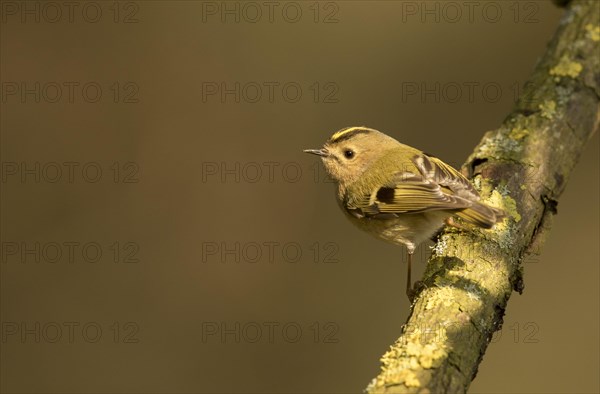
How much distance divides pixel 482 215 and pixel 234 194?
3.45 m

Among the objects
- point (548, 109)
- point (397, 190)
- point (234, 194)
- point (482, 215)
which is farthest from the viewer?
point (234, 194)

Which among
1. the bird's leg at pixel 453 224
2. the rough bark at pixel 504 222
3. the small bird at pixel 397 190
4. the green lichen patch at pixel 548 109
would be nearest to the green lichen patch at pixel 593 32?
the rough bark at pixel 504 222

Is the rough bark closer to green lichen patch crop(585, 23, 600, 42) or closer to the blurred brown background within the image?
green lichen patch crop(585, 23, 600, 42)

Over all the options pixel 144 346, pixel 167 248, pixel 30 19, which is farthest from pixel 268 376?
pixel 30 19

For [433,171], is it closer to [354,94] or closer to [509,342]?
[509,342]

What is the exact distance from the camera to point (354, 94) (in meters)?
6.02

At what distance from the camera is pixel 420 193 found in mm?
2967

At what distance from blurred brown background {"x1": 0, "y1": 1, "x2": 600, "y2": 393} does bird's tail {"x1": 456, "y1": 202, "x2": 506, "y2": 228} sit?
2.38m

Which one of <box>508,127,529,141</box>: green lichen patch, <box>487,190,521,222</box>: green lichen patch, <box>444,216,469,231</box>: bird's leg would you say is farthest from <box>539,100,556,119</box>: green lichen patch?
<box>444,216,469,231</box>: bird's leg

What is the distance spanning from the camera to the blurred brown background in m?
4.94

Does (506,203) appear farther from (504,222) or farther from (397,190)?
(397,190)

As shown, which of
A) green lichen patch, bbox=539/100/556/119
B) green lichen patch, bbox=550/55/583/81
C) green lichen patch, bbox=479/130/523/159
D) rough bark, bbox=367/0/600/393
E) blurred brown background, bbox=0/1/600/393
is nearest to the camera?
rough bark, bbox=367/0/600/393

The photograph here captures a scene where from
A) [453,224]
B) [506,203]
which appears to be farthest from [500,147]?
[453,224]

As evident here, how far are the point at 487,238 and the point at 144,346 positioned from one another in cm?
308
